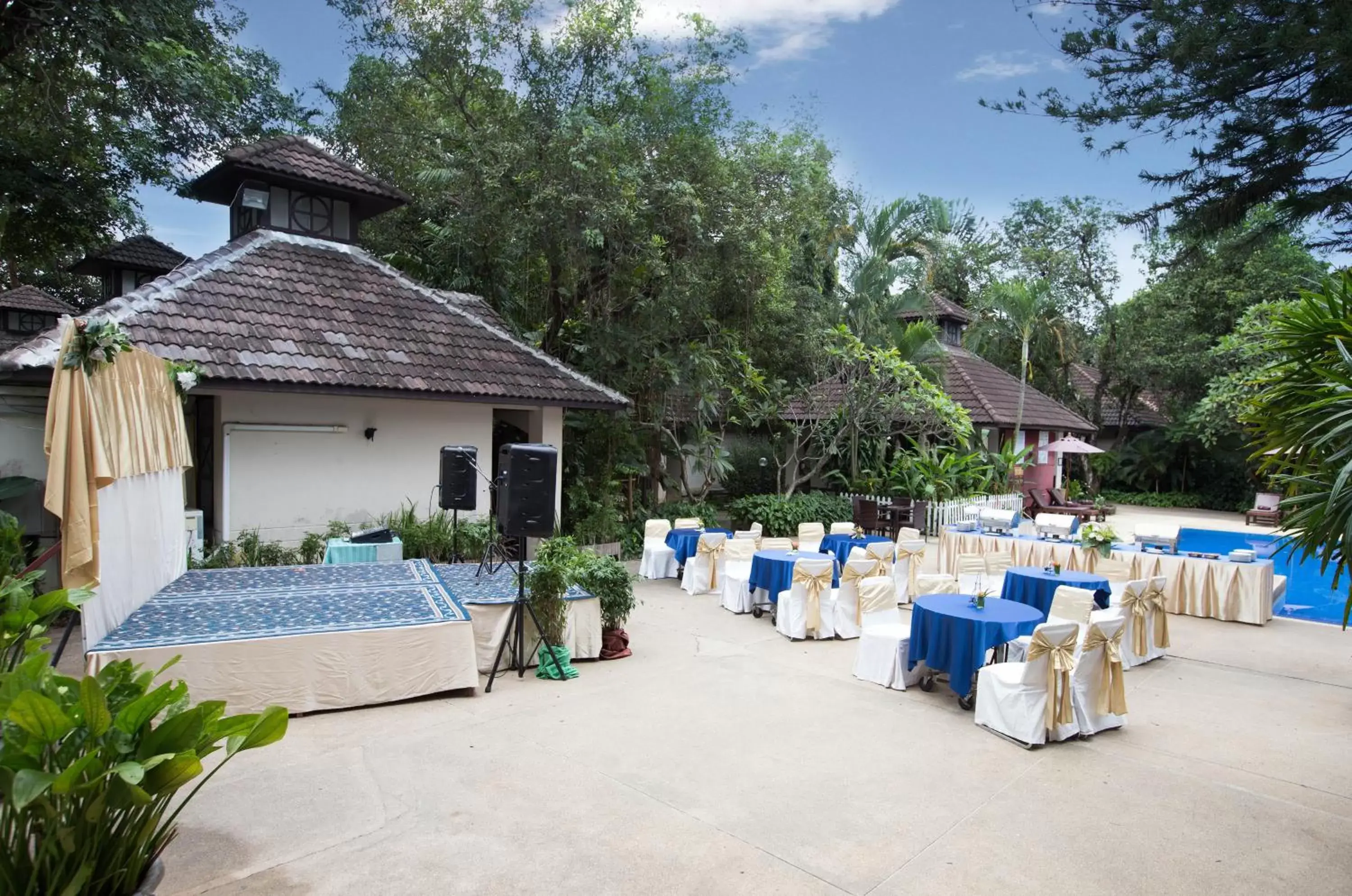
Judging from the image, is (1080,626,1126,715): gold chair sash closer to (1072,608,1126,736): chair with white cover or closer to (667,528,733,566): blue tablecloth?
(1072,608,1126,736): chair with white cover

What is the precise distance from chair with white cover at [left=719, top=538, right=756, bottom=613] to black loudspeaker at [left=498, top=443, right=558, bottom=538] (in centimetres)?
410

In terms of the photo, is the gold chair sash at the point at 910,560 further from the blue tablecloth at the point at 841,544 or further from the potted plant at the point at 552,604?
the potted plant at the point at 552,604

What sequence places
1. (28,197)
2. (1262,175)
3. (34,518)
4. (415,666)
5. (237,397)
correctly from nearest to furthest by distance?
1. (1262,175)
2. (415,666)
3. (34,518)
4. (237,397)
5. (28,197)

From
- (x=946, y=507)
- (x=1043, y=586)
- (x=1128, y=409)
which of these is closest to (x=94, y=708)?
(x=1043, y=586)

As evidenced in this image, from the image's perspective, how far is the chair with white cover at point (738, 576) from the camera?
417 inches

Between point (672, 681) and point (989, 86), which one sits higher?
point (989, 86)

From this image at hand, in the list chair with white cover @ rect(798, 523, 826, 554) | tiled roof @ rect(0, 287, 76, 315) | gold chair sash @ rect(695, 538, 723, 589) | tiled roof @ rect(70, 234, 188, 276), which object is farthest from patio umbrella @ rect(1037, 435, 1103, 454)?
tiled roof @ rect(0, 287, 76, 315)

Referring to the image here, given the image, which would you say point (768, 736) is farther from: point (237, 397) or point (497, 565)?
point (237, 397)

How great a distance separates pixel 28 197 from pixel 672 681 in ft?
60.8

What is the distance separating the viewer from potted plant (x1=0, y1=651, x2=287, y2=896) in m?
2.38

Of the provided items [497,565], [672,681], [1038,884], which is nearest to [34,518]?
[497,565]

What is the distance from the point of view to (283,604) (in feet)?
23.6

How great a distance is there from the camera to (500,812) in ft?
15.3

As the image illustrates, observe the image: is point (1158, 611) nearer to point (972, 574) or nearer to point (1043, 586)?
point (1043, 586)
